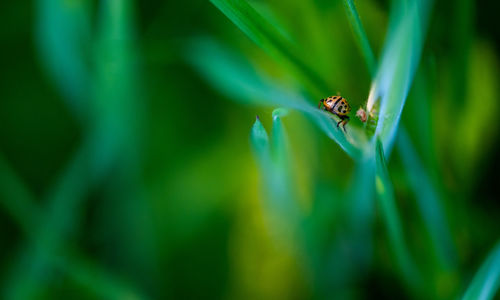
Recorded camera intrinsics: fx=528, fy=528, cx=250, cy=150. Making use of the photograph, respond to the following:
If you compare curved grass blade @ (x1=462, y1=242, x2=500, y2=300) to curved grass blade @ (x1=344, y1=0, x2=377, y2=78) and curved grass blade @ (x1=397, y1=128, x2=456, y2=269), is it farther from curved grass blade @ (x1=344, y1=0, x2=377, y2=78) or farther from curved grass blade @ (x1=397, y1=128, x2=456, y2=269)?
curved grass blade @ (x1=344, y1=0, x2=377, y2=78)

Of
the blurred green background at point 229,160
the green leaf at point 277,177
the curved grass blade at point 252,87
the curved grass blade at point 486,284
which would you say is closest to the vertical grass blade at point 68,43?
the blurred green background at point 229,160

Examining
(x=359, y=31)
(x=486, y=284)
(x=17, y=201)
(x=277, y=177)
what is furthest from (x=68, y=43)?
(x=486, y=284)

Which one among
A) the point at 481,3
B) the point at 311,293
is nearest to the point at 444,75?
the point at 481,3

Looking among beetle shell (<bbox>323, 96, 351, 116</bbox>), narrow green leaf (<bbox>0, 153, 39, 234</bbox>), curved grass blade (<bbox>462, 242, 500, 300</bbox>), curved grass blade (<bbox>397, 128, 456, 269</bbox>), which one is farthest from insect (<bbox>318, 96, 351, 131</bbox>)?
narrow green leaf (<bbox>0, 153, 39, 234</bbox>)

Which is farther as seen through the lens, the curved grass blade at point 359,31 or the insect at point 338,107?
the insect at point 338,107

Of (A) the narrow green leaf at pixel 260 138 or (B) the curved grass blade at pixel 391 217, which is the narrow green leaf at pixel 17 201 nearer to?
(A) the narrow green leaf at pixel 260 138

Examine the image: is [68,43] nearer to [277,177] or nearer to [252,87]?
[252,87]

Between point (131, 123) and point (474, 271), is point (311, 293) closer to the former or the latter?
point (474, 271)
